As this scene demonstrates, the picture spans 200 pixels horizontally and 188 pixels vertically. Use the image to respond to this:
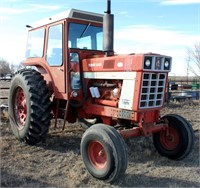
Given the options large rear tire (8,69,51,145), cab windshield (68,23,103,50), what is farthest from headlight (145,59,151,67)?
large rear tire (8,69,51,145)

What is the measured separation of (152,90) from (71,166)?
1.83m

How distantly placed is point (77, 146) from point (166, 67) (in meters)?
2.32

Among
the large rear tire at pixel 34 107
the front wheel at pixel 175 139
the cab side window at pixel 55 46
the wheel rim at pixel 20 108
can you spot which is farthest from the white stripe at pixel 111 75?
the wheel rim at pixel 20 108

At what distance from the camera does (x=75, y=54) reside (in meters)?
6.23

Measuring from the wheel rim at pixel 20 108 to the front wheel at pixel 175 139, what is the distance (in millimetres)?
2736

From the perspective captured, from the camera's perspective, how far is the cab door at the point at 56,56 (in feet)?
20.6

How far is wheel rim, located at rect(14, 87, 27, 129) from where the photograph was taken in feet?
22.4

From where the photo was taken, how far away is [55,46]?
6.51m

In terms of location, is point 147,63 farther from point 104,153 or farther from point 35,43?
point 35,43

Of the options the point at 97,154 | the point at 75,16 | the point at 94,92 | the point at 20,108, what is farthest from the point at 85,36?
the point at 97,154

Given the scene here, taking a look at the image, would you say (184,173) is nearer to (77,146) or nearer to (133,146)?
(133,146)

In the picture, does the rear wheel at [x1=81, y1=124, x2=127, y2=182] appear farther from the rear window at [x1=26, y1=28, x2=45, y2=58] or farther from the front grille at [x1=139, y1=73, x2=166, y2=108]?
the rear window at [x1=26, y1=28, x2=45, y2=58]

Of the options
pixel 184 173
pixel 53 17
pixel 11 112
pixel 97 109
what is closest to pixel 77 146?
pixel 97 109

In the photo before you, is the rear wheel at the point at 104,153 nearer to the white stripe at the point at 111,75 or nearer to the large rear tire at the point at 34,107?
the white stripe at the point at 111,75
